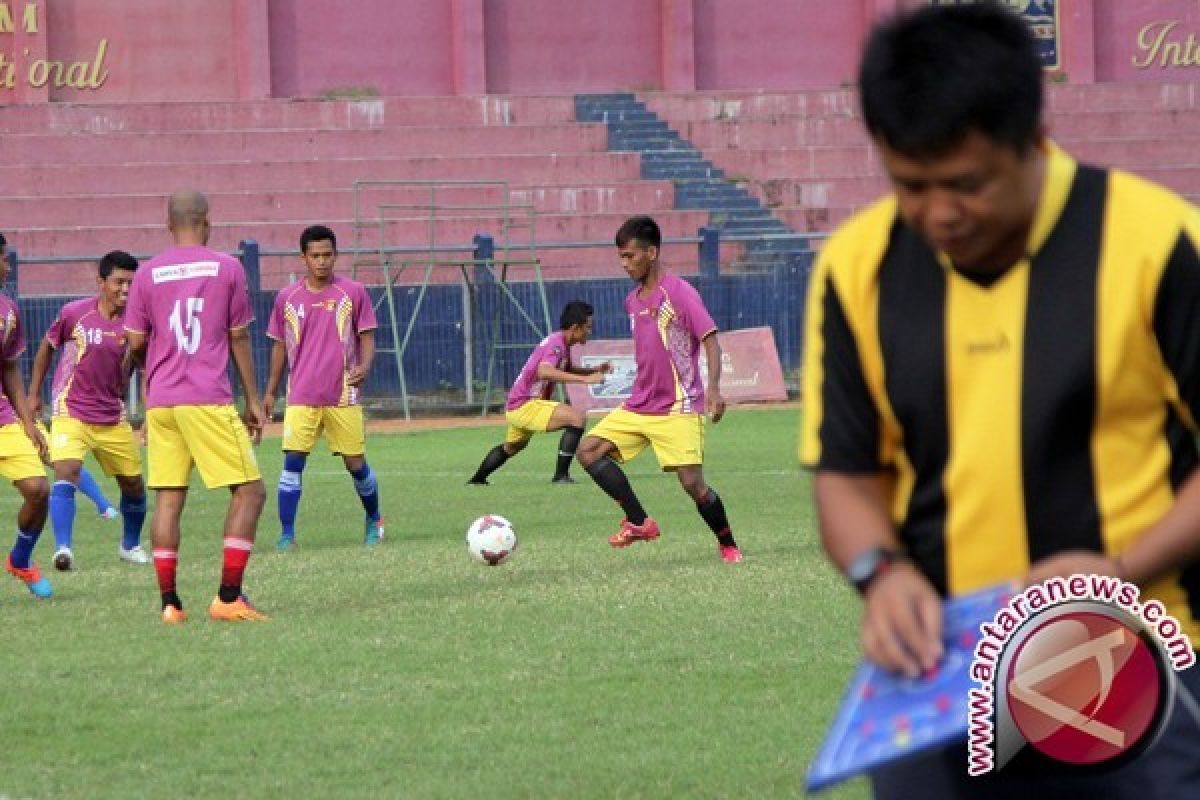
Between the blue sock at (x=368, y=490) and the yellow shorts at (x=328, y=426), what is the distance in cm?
34

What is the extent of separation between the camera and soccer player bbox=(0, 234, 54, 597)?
484 inches

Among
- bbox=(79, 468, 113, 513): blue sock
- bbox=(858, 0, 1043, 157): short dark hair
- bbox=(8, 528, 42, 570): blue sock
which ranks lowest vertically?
bbox=(79, 468, 113, 513): blue sock

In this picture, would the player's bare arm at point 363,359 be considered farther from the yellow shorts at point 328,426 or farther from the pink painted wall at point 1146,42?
the pink painted wall at point 1146,42

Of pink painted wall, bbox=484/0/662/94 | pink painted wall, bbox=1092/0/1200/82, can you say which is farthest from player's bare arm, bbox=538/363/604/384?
pink painted wall, bbox=1092/0/1200/82

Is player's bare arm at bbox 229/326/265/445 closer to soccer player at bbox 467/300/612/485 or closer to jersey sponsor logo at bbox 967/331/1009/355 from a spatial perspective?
soccer player at bbox 467/300/612/485

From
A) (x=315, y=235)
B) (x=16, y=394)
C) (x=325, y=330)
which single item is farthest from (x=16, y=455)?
(x=325, y=330)

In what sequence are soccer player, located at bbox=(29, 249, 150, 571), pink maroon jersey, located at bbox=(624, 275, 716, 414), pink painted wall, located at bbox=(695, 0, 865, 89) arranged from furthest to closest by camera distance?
pink painted wall, located at bbox=(695, 0, 865, 89) < soccer player, located at bbox=(29, 249, 150, 571) < pink maroon jersey, located at bbox=(624, 275, 716, 414)

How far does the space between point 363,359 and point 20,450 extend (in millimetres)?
3671

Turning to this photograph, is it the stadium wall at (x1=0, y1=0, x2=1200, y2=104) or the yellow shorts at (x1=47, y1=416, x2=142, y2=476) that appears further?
the stadium wall at (x1=0, y1=0, x2=1200, y2=104)

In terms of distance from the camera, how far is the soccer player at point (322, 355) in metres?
15.7

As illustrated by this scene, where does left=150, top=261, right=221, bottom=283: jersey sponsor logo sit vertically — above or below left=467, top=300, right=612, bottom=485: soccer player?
above

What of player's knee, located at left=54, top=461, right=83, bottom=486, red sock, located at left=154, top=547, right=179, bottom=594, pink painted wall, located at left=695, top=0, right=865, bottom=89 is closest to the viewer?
red sock, located at left=154, top=547, right=179, bottom=594

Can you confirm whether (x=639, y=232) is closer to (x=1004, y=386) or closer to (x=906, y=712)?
(x=1004, y=386)

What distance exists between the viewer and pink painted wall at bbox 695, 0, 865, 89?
42.0m
